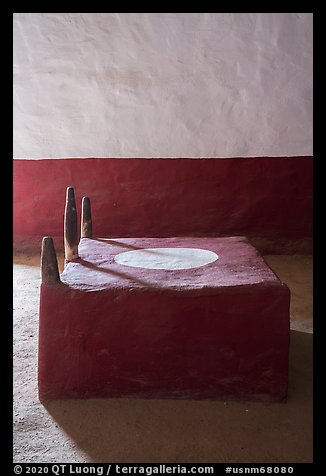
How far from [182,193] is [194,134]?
55cm

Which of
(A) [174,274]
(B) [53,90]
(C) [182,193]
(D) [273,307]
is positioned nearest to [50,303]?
(A) [174,274]

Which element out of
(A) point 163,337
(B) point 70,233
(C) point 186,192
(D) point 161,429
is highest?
(C) point 186,192

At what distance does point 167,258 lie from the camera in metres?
2.65

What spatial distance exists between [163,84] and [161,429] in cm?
342

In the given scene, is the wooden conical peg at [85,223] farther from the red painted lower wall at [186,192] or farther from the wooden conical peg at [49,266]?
the red painted lower wall at [186,192]

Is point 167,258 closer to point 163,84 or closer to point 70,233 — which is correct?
point 70,233

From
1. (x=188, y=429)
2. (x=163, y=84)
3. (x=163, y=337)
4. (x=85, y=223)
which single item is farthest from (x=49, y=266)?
(x=163, y=84)

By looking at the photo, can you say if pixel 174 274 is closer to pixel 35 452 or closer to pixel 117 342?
pixel 117 342

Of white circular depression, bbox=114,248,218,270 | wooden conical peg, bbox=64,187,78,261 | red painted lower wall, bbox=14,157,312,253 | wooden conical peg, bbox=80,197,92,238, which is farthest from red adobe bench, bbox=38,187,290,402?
red painted lower wall, bbox=14,157,312,253

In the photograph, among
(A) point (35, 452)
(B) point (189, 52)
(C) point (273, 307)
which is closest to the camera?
(A) point (35, 452)

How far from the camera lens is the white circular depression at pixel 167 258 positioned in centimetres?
249

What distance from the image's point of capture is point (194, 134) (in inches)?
186

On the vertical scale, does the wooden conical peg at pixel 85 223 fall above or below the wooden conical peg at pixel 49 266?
above

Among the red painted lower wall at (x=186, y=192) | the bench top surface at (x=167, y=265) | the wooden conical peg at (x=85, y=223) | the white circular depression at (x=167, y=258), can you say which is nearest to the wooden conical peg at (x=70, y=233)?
the bench top surface at (x=167, y=265)
